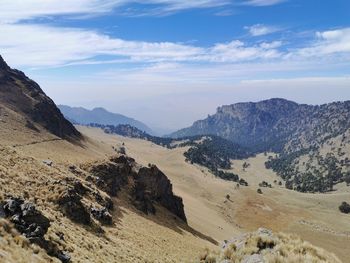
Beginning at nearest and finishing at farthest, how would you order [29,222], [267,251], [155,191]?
[267,251]
[29,222]
[155,191]

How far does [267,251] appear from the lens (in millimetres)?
18125

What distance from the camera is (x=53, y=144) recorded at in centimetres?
8981

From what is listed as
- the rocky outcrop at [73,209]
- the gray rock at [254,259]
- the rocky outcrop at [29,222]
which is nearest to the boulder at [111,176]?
the rocky outcrop at [73,209]

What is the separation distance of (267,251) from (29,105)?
318 feet

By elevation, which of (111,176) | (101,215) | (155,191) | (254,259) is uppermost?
(254,259)

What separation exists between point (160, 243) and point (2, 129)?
52.8m

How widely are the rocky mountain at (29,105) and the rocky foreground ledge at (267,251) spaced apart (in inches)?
3227

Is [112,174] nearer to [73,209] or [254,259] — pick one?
→ [73,209]

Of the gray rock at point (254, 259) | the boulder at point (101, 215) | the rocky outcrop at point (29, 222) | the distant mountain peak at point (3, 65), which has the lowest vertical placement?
the boulder at point (101, 215)

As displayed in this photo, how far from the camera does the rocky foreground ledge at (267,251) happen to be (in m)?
17.1

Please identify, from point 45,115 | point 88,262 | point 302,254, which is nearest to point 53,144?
point 45,115

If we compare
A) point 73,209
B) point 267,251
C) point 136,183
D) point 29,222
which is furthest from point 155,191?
point 267,251

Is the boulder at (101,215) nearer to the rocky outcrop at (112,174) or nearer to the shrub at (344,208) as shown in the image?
the rocky outcrop at (112,174)

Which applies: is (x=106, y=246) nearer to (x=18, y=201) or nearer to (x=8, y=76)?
(x=18, y=201)
